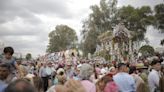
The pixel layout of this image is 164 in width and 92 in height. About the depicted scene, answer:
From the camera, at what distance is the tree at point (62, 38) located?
106 metres

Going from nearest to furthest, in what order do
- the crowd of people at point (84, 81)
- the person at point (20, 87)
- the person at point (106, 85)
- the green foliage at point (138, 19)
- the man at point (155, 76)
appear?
the person at point (20, 87) → the crowd of people at point (84, 81) → the person at point (106, 85) → the man at point (155, 76) → the green foliage at point (138, 19)

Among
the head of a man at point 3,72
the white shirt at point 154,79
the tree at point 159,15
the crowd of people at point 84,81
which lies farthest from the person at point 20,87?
the tree at point 159,15

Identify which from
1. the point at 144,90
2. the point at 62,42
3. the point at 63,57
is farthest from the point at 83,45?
the point at 144,90

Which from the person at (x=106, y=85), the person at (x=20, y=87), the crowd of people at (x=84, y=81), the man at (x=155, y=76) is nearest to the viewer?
the person at (x=20, y=87)

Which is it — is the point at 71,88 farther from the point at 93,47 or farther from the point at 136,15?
the point at 93,47

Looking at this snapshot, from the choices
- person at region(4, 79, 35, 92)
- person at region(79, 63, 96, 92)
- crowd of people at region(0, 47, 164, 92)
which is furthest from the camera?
person at region(79, 63, 96, 92)

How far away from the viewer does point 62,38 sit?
10662cm

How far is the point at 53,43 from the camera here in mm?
109062

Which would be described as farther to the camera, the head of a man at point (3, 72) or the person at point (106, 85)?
the person at point (106, 85)

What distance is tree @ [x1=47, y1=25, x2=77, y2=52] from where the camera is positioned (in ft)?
347

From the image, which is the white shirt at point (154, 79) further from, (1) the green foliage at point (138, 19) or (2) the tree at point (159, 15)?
(1) the green foliage at point (138, 19)

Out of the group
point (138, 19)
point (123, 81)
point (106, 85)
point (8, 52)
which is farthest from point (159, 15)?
point (8, 52)

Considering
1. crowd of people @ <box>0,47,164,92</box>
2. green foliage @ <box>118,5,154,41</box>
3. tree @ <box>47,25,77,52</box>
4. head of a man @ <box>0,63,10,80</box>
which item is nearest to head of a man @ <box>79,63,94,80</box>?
crowd of people @ <box>0,47,164,92</box>

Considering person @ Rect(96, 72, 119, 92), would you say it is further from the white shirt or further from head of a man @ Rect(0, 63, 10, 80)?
head of a man @ Rect(0, 63, 10, 80)
